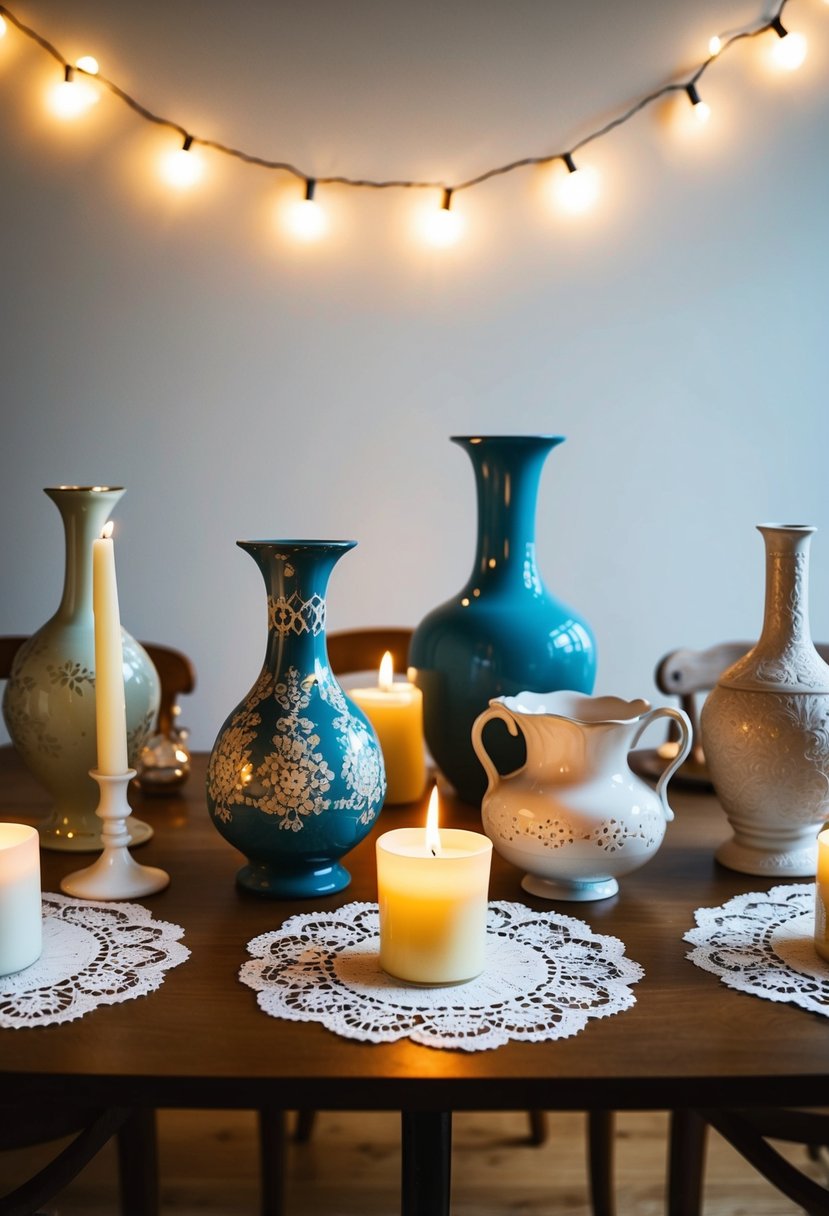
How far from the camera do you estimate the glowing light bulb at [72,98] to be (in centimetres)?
210

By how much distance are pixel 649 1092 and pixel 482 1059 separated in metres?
0.10

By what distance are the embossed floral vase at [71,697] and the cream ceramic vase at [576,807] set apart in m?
0.36

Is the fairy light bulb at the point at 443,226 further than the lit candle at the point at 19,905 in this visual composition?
Yes

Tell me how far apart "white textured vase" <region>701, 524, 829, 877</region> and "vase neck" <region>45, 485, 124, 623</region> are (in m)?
0.60

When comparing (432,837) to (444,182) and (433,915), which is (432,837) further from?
(444,182)

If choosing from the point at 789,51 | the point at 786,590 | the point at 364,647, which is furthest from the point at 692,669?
the point at 789,51

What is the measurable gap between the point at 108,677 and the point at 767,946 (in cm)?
57

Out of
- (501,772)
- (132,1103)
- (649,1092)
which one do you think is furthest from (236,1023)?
(501,772)

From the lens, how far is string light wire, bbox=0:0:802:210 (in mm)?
2123

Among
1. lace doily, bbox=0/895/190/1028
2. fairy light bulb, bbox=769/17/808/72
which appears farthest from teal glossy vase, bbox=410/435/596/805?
fairy light bulb, bbox=769/17/808/72

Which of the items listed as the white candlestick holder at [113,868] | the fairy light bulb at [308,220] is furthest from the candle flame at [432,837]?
the fairy light bulb at [308,220]

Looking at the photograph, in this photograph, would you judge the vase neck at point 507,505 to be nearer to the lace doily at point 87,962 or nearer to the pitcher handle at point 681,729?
the pitcher handle at point 681,729

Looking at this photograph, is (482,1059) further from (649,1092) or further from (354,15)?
(354,15)

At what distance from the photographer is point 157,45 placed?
2096mm
